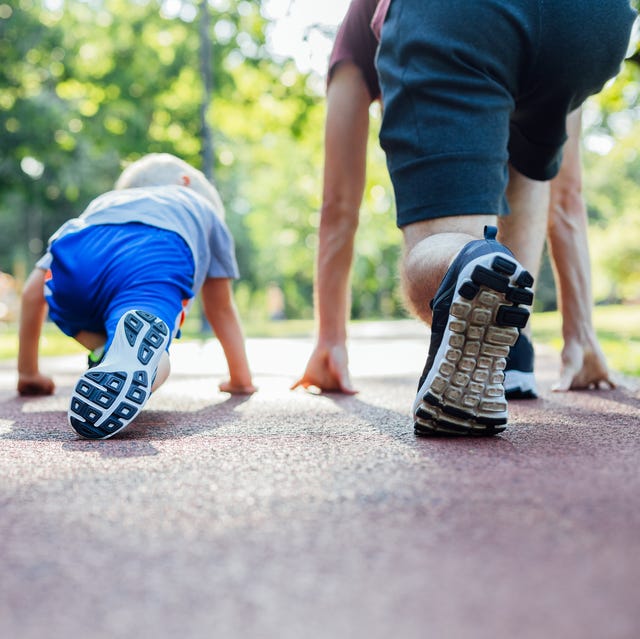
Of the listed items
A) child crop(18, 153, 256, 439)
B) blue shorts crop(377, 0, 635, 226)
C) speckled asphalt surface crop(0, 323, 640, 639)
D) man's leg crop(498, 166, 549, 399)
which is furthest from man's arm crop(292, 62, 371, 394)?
speckled asphalt surface crop(0, 323, 640, 639)

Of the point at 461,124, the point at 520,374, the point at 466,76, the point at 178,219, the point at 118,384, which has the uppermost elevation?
the point at 466,76

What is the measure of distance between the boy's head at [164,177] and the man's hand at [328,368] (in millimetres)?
743

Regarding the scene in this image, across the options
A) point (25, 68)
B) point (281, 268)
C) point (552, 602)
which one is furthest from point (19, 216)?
point (552, 602)

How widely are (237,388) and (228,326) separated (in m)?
0.27

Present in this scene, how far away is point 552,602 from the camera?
0.80m

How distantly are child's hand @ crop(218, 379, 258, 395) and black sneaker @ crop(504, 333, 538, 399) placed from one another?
1121 millimetres

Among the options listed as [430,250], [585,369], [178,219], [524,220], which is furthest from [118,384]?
[585,369]

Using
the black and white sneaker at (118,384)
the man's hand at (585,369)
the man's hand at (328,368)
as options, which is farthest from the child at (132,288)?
the man's hand at (585,369)

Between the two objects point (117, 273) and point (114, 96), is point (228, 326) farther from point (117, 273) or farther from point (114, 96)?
point (114, 96)

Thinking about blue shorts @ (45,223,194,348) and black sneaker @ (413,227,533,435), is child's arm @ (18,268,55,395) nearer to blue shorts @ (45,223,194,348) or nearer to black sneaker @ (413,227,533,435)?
blue shorts @ (45,223,194,348)

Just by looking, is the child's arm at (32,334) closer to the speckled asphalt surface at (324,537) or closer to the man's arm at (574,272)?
the speckled asphalt surface at (324,537)

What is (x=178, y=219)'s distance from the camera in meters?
Result: 2.84

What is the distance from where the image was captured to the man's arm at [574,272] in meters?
3.29

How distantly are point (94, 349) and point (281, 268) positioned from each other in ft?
118
